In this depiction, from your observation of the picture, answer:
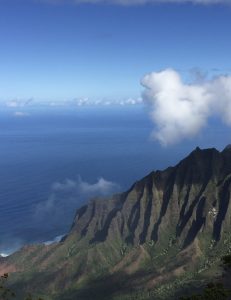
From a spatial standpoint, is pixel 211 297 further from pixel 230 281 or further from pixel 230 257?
pixel 230 281

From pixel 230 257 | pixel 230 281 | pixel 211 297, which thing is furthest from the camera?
pixel 230 281

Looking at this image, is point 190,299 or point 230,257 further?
point 230,257

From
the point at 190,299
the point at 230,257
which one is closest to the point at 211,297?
the point at 190,299

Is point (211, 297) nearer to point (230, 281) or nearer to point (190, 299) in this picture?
point (190, 299)

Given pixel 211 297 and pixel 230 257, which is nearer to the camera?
pixel 211 297

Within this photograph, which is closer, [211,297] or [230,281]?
[211,297]

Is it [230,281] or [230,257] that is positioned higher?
[230,257]

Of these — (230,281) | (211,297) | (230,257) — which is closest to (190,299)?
(211,297)

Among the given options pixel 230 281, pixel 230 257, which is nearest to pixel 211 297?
pixel 230 257

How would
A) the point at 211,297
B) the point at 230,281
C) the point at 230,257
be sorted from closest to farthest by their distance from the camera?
1. the point at 211,297
2. the point at 230,257
3. the point at 230,281
